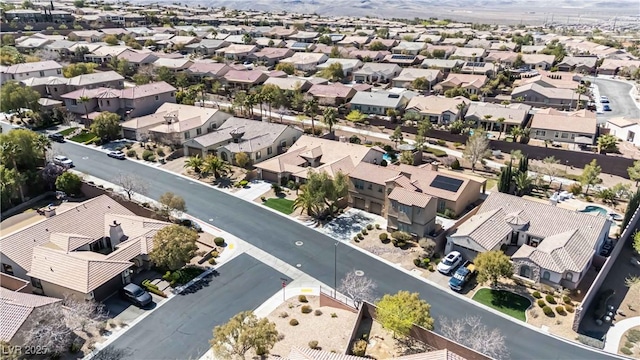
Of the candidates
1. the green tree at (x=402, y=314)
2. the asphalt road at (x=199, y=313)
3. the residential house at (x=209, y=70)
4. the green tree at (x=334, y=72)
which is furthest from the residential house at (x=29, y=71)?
the green tree at (x=402, y=314)

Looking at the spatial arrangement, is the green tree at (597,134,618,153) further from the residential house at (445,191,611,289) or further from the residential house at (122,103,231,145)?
the residential house at (122,103,231,145)

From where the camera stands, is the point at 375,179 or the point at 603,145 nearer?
the point at 375,179

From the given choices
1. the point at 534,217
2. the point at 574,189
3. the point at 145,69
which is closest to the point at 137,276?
the point at 534,217

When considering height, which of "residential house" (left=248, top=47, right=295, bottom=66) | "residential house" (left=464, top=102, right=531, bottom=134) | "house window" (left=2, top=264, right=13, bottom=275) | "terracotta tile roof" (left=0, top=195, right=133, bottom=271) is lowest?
"house window" (left=2, top=264, right=13, bottom=275)

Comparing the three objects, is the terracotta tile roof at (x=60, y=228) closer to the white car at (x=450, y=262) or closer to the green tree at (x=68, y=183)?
the green tree at (x=68, y=183)

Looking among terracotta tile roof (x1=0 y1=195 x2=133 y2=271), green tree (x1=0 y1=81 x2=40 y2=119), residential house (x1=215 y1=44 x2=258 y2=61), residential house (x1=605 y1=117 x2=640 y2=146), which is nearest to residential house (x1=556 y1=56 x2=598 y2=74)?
residential house (x1=605 y1=117 x2=640 y2=146)

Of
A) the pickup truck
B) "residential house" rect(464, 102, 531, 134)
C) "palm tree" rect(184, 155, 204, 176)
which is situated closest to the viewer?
the pickup truck

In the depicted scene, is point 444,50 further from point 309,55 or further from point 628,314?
point 628,314
